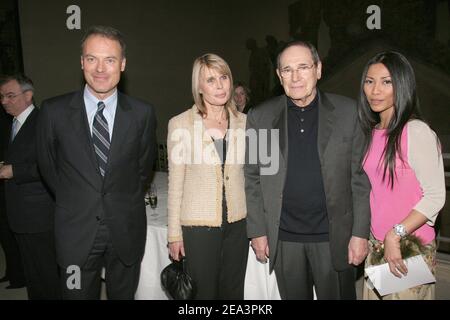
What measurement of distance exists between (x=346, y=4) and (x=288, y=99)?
7873 millimetres

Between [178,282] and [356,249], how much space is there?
1.00 meters

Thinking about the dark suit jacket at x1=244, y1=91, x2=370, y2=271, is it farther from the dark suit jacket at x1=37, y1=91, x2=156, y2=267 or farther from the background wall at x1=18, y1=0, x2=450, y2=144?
the background wall at x1=18, y1=0, x2=450, y2=144

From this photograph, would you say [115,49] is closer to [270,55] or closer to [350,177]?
[350,177]

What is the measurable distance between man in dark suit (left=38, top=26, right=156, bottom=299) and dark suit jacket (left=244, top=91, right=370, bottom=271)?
2.30 ft

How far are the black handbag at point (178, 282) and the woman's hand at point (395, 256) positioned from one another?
106 centimetres

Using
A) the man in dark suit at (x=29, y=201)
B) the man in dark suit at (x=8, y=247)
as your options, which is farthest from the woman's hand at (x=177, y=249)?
the man in dark suit at (x=8, y=247)

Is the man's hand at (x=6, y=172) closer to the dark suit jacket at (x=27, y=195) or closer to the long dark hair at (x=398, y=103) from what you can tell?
the dark suit jacket at (x=27, y=195)

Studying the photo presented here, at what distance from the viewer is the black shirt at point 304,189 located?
1.95 meters

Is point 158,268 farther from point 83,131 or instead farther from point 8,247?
point 8,247

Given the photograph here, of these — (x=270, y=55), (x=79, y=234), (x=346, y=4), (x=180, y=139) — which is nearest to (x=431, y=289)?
(x=180, y=139)

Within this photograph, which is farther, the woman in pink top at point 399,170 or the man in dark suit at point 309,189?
the man in dark suit at point 309,189

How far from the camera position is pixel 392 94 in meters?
1.91

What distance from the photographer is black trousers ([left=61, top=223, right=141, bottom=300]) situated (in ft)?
6.34

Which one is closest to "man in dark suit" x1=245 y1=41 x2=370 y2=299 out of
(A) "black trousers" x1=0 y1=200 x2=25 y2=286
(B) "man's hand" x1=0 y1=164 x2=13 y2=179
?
(B) "man's hand" x1=0 y1=164 x2=13 y2=179
